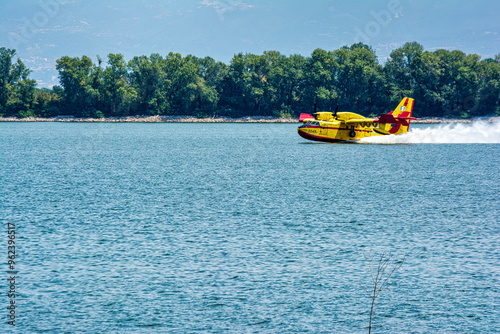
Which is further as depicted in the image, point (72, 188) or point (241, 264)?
point (72, 188)

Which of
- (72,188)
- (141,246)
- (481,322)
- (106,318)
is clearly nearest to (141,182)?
(72,188)

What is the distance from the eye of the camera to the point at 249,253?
24547 millimetres

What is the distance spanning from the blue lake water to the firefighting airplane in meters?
38.4

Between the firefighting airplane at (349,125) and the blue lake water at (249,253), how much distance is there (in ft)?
126

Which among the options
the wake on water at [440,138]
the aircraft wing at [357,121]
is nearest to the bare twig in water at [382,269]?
the aircraft wing at [357,121]

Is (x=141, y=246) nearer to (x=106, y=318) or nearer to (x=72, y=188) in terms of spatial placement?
(x=106, y=318)

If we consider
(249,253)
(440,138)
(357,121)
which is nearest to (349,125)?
(357,121)

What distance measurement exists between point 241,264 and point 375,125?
7664cm

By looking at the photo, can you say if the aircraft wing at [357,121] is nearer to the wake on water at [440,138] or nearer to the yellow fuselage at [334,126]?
the yellow fuselage at [334,126]

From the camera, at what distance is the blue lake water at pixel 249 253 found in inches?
701

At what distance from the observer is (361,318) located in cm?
1783

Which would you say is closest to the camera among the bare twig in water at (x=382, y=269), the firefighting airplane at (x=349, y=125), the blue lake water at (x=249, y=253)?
the blue lake water at (x=249, y=253)

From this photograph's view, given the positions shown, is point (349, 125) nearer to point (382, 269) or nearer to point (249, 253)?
point (249, 253)

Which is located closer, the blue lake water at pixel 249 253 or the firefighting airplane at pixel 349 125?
the blue lake water at pixel 249 253
